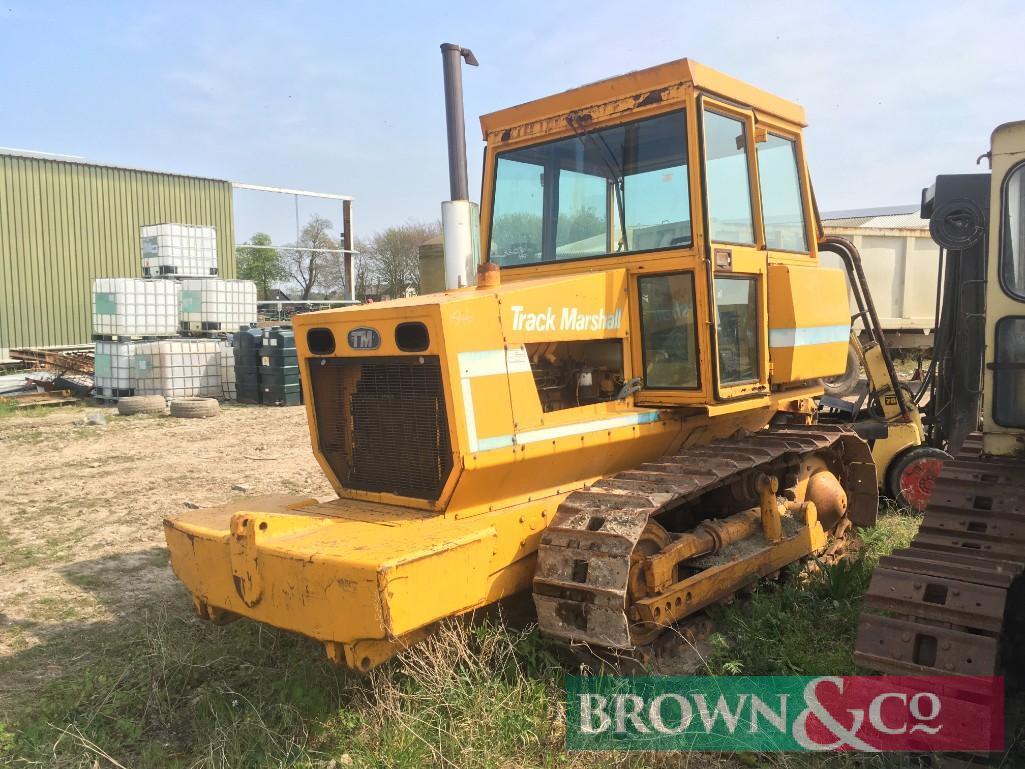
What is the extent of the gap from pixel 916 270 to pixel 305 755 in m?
15.8

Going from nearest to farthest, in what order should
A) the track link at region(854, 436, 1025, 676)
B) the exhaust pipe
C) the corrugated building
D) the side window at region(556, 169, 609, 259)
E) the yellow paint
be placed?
the track link at region(854, 436, 1025, 676)
the side window at region(556, 169, 609, 259)
the yellow paint
the exhaust pipe
the corrugated building

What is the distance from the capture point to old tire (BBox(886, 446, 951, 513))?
24.4ft

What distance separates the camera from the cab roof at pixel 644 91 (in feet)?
15.3

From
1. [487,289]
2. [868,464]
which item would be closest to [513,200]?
[487,289]

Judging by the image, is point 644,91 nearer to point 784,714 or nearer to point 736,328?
point 736,328

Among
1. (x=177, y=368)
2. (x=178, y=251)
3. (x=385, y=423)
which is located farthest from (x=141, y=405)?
(x=385, y=423)

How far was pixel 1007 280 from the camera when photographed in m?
3.87

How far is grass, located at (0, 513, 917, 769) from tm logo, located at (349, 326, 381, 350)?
1.45m

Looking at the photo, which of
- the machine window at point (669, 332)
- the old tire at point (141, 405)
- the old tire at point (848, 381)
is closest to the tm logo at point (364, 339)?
the machine window at point (669, 332)

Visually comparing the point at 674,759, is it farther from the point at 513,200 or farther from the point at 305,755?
the point at 513,200

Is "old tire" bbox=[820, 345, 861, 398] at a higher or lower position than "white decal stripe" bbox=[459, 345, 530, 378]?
lower

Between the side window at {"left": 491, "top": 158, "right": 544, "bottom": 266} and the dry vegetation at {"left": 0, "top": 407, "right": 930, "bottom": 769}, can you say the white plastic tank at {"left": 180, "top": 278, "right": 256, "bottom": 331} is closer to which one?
the dry vegetation at {"left": 0, "top": 407, "right": 930, "bottom": 769}

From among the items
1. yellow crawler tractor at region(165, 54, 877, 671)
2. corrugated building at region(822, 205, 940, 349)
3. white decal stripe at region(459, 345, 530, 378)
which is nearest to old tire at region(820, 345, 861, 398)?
yellow crawler tractor at region(165, 54, 877, 671)

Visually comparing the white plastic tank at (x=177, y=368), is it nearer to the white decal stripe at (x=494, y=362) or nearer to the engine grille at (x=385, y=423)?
the engine grille at (x=385, y=423)
